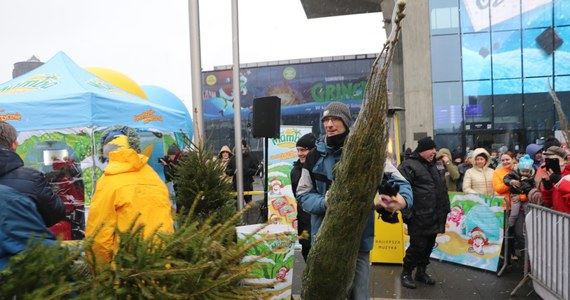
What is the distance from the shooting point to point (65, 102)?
7359 millimetres

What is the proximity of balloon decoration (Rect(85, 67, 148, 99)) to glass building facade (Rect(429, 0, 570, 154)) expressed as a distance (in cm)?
1390

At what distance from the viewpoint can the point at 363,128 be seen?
2.17 metres

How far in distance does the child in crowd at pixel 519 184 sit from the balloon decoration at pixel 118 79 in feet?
30.4

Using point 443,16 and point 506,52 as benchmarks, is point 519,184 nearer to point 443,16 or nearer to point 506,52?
point 443,16

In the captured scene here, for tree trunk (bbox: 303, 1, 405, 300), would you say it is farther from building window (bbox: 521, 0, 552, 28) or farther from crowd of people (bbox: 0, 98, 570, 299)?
building window (bbox: 521, 0, 552, 28)

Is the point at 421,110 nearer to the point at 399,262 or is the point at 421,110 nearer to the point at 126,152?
the point at 399,262

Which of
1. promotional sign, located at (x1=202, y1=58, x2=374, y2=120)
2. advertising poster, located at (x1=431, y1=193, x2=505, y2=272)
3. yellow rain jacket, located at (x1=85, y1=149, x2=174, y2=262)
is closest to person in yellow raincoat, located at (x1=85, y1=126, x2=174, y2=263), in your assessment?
yellow rain jacket, located at (x1=85, y1=149, x2=174, y2=262)

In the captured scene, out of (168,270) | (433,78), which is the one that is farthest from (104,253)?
(433,78)

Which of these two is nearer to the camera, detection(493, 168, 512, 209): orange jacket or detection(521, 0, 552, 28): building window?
detection(493, 168, 512, 209): orange jacket

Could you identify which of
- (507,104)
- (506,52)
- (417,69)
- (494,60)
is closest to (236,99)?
(417,69)

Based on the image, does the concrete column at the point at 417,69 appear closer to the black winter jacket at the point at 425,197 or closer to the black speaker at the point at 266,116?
the black winter jacket at the point at 425,197

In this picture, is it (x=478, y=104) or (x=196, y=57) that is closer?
(x=196, y=57)

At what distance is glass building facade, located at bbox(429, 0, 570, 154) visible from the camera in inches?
782

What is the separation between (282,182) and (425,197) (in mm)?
3280
